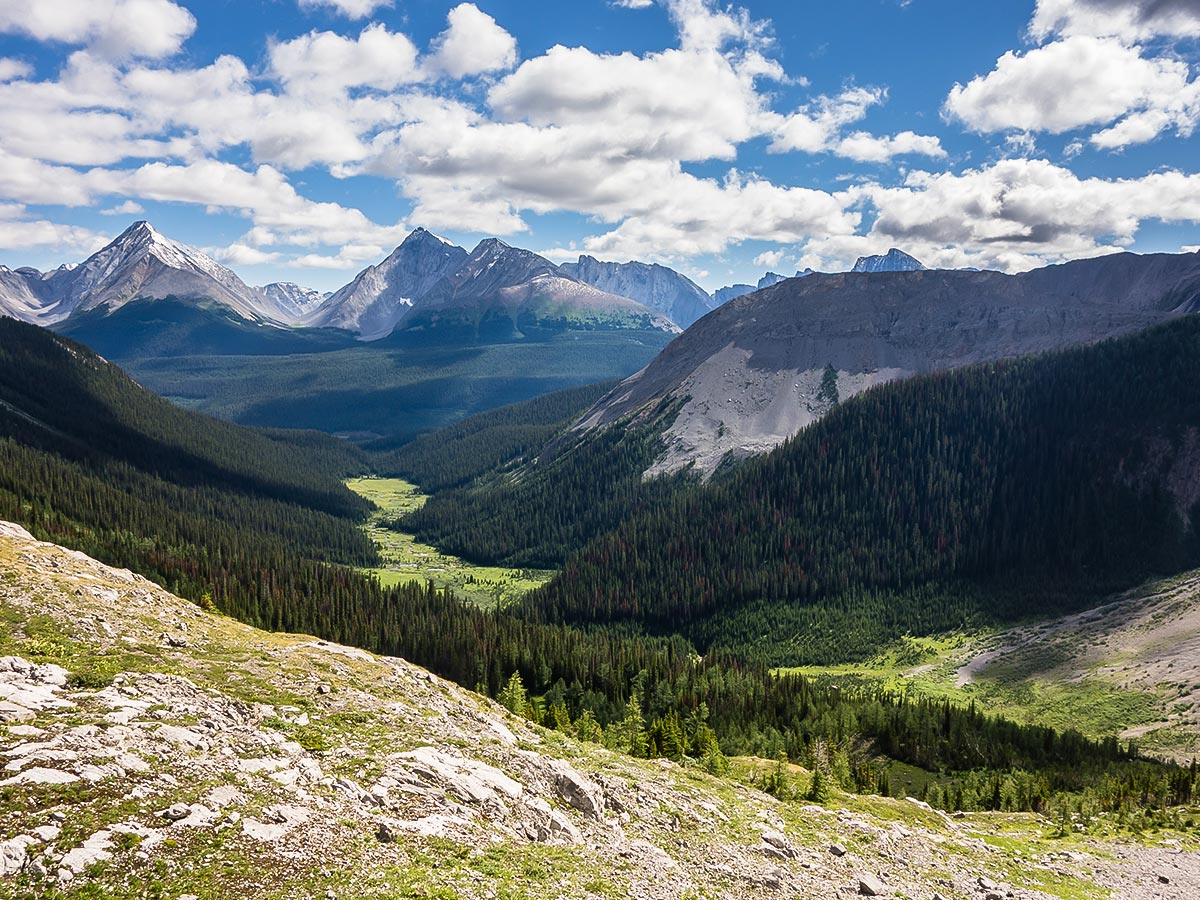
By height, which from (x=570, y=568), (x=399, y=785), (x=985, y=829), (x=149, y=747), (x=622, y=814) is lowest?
(x=570, y=568)

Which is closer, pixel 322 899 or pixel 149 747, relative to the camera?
pixel 322 899

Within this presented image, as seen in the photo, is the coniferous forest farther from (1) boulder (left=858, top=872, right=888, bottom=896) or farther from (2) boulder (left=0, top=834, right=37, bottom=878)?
(2) boulder (left=0, top=834, right=37, bottom=878)

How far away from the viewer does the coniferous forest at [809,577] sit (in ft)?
260

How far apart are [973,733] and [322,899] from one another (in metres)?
86.8

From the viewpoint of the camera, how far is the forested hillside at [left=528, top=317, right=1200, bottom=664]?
153 meters

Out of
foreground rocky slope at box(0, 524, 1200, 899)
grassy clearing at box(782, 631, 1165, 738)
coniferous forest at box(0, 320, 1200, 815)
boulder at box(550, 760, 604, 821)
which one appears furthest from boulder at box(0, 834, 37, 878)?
grassy clearing at box(782, 631, 1165, 738)

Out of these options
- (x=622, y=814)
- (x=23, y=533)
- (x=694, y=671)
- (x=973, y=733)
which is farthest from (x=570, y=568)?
(x=622, y=814)

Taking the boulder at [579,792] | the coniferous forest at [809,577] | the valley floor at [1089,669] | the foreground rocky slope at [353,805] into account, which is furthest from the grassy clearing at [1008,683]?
the boulder at [579,792]

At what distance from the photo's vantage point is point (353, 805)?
2505cm

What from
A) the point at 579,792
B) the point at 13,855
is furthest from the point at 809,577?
the point at 13,855

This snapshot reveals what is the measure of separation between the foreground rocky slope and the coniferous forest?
57.8ft

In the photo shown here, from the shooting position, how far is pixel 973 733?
84.8 meters

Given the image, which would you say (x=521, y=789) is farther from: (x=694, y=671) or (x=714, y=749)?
(x=694, y=671)

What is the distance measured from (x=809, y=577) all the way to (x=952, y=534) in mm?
37654
